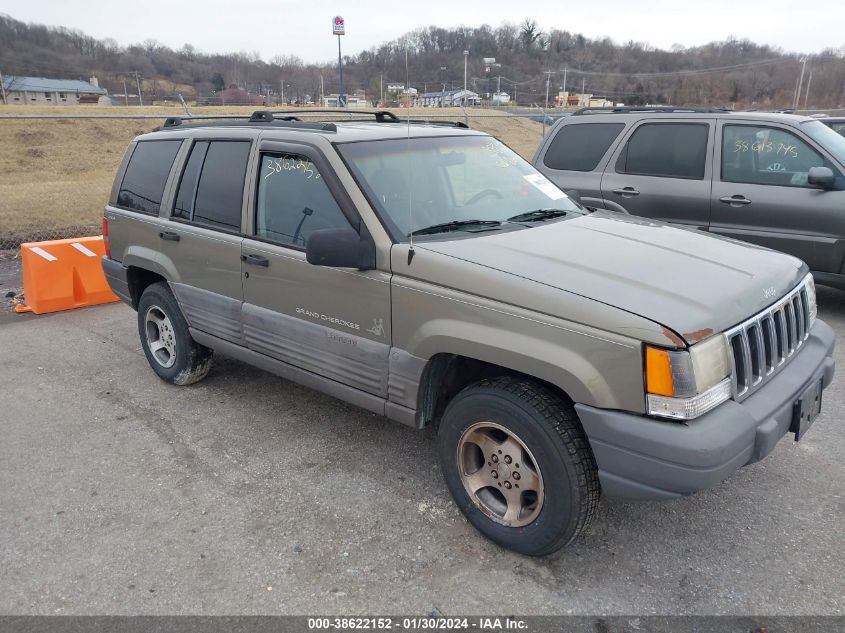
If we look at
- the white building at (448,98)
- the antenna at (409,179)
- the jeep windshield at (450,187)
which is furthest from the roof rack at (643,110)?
the antenna at (409,179)

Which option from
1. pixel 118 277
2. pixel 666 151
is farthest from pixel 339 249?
pixel 666 151

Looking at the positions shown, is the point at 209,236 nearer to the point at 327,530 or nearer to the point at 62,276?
the point at 327,530

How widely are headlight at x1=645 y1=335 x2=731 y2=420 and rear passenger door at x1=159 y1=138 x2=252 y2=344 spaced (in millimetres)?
2593

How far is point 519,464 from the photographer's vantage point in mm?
2811

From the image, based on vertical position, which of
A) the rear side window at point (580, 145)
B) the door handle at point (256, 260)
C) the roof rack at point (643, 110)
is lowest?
the door handle at point (256, 260)

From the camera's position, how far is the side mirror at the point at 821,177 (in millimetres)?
5684

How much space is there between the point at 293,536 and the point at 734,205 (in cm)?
520

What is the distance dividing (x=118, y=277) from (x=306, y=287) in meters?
2.39

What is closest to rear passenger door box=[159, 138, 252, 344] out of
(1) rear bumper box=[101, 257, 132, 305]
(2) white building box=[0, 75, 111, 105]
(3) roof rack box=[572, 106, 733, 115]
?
(1) rear bumper box=[101, 257, 132, 305]

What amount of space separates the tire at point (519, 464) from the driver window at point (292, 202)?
1191mm

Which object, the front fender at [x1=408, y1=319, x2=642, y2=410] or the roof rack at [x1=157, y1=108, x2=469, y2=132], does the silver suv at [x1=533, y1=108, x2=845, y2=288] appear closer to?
the roof rack at [x1=157, y1=108, x2=469, y2=132]

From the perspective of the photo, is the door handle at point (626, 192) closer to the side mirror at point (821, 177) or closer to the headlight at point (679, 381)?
the side mirror at point (821, 177)

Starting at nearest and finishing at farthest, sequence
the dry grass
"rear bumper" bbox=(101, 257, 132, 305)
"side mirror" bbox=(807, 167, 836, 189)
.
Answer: "rear bumper" bbox=(101, 257, 132, 305)
"side mirror" bbox=(807, 167, 836, 189)
the dry grass

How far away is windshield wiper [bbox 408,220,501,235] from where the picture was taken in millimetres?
3232
